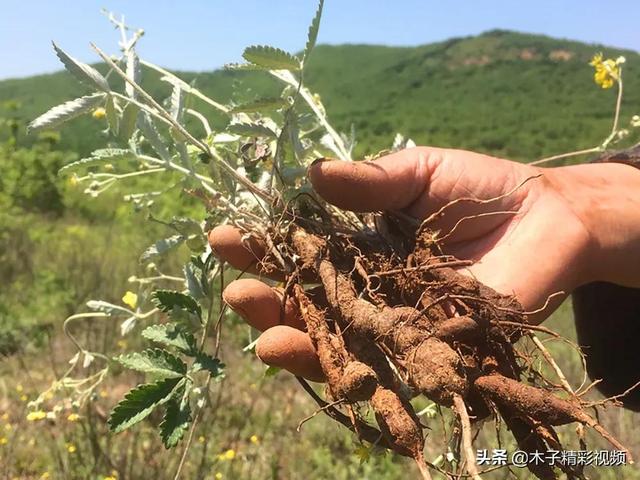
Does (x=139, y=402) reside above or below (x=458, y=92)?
below

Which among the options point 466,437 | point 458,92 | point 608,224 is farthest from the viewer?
point 458,92

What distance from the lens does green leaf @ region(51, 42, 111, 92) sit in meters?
1.17

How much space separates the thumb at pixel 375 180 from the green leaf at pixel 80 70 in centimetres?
48

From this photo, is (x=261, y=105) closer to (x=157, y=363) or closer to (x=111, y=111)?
(x=111, y=111)

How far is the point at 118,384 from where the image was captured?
3.37 m

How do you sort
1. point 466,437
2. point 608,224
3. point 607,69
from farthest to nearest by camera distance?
1. point 607,69
2. point 608,224
3. point 466,437

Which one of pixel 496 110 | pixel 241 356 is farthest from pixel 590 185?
pixel 496 110

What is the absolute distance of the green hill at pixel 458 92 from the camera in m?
24.9

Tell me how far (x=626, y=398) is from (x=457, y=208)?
3.08ft

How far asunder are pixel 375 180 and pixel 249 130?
0.30 metres

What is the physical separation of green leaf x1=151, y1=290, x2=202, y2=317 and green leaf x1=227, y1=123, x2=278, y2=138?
1.24ft

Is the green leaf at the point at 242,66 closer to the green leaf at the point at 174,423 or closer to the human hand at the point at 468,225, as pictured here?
the human hand at the point at 468,225

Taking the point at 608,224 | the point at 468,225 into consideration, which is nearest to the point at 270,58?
the point at 468,225

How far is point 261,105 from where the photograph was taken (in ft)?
4.24
